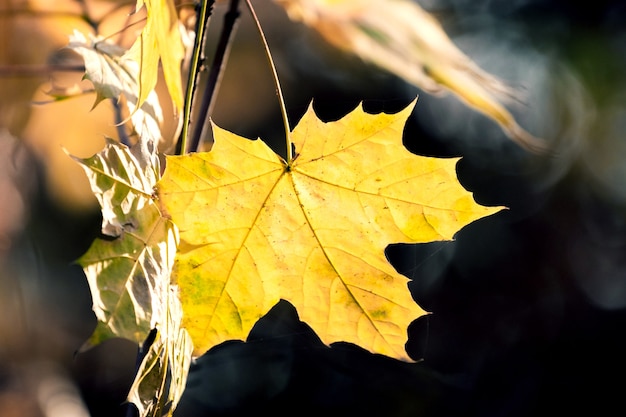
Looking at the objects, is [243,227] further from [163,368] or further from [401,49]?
[401,49]

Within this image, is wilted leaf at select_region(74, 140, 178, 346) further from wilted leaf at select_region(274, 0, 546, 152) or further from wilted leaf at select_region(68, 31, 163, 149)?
wilted leaf at select_region(274, 0, 546, 152)

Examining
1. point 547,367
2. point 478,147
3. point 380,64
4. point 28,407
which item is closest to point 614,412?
point 547,367

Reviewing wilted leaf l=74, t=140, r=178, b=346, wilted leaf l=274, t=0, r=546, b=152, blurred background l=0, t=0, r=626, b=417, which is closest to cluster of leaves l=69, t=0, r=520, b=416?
wilted leaf l=74, t=140, r=178, b=346

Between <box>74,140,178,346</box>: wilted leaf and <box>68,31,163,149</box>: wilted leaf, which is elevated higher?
<box>68,31,163,149</box>: wilted leaf

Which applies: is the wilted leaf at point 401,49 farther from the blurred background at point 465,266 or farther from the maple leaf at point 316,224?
the blurred background at point 465,266

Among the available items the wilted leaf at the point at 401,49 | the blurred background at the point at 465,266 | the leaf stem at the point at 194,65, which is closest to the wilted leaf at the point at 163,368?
the leaf stem at the point at 194,65

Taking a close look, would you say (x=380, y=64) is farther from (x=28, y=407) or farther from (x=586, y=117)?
(x=586, y=117)

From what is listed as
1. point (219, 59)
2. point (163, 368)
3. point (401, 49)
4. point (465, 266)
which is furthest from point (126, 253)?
point (465, 266)

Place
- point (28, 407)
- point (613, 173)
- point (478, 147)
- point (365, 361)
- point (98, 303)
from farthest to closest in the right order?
point (613, 173)
point (478, 147)
point (365, 361)
point (28, 407)
point (98, 303)
